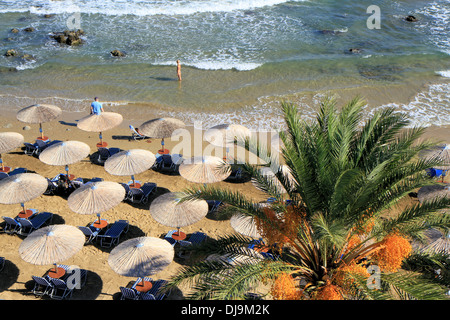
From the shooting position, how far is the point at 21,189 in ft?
44.8

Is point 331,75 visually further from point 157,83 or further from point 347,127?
point 347,127

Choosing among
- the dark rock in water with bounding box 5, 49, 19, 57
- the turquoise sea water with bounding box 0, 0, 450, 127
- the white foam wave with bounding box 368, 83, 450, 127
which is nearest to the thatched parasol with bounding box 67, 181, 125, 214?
the turquoise sea water with bounding box 0, 0, 450, 127

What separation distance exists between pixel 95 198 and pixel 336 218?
25.9 ft

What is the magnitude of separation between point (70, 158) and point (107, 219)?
2628mm

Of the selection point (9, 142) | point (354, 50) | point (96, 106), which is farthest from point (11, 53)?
point (354, 50)

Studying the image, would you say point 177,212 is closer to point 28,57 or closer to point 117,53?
point 117,53

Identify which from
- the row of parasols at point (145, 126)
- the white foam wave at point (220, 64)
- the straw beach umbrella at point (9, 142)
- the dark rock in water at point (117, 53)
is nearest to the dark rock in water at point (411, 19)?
the white foam wave at point (220, 64)

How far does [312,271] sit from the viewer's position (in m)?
9.09

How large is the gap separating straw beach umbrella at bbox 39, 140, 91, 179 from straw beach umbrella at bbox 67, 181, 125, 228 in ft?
6.99

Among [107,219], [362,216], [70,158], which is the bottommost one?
[107,219]

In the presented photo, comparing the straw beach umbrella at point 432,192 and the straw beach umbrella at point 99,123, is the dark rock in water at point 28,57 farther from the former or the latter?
the straw beach umbrella at point 432,192

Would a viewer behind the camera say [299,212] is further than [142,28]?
No

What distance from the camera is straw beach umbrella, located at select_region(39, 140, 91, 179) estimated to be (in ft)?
51.2

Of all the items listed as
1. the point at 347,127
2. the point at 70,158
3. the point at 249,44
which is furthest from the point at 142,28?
the point at 347,127
